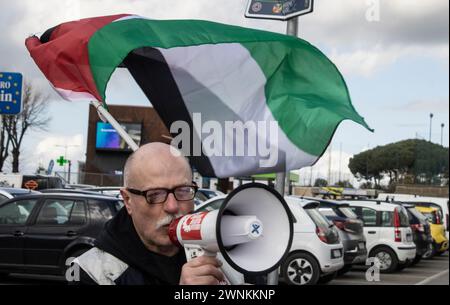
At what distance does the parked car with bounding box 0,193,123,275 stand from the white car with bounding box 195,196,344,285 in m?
3.47

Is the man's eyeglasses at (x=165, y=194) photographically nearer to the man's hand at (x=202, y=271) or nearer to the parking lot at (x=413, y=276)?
the man's hand at (x=202, y=271)

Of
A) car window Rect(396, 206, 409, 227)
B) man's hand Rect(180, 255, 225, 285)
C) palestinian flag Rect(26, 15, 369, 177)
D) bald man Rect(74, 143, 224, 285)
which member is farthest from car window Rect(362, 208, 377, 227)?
man's hand Rect(180, 255, 225, 285)

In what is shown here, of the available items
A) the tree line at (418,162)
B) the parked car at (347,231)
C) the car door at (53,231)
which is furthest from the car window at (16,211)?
the tree line at (418,162)

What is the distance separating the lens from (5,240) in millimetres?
11570

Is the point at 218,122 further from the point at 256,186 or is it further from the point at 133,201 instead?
the point at 256,186

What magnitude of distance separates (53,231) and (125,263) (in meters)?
9.16

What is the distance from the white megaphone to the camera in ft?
6.31

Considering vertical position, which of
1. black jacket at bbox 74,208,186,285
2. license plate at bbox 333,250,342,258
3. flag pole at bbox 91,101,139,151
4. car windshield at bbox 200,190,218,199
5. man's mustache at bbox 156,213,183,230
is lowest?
license plate at bbox 333,250,342,258

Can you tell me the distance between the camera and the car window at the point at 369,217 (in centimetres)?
1759

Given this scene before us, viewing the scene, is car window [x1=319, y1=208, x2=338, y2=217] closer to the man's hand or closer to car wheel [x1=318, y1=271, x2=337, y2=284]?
car wheel [x1=318, y1=271, x2=337, y2=284]

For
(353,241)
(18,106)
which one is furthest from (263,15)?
(353,241)

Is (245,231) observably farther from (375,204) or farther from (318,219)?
(375,204)

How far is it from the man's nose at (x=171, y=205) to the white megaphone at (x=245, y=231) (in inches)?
9.7
